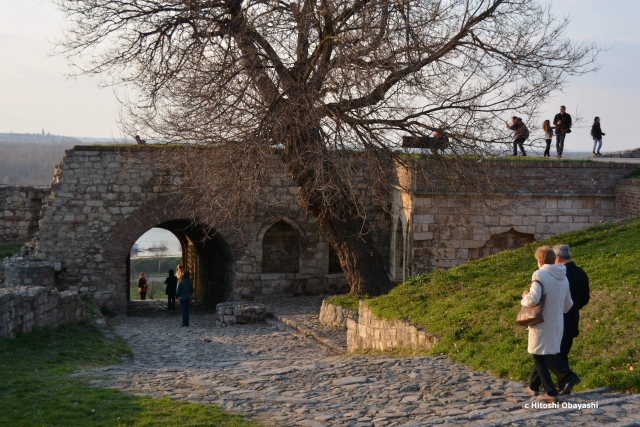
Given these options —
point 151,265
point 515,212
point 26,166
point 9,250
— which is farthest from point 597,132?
point 26,166

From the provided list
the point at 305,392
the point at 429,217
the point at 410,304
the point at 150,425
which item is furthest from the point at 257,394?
the point at 429,217

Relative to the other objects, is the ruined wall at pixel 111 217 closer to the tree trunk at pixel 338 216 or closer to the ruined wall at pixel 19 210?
the ruined wall at pixel 19 210

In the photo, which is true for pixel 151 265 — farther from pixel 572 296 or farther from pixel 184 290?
pixel 572 296

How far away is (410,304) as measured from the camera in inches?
447

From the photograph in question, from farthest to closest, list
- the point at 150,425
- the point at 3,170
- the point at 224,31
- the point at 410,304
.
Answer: the point at 3,170
the point at 224,31
the point at 410,304
the point at 150,425

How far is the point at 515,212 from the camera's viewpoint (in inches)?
672

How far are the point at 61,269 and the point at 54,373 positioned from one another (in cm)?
867

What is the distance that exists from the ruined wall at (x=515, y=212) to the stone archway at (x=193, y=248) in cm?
476

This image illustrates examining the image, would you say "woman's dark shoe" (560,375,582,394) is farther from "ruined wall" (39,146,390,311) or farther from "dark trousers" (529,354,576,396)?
"ruined wall" (39,146,390,311)

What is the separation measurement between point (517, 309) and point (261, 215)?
9817 mm

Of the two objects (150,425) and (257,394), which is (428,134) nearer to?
(257,394)

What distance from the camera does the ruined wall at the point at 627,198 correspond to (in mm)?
16234

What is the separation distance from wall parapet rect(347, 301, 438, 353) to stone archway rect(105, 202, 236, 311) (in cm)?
416

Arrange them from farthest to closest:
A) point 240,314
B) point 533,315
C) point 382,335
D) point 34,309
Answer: point 240,314, point 34,309, point 382,335, point 533,315
